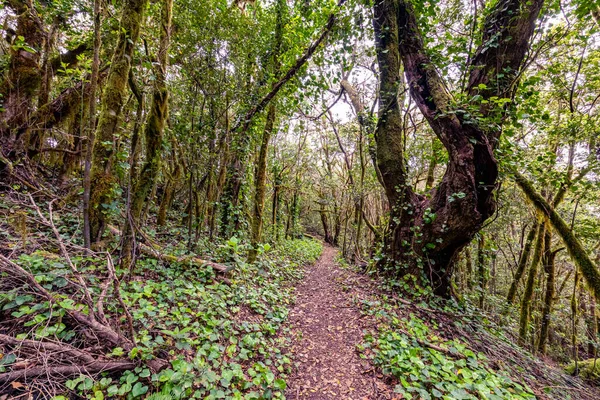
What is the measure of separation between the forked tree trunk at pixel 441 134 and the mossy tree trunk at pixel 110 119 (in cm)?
470

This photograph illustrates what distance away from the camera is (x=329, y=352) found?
3357mm

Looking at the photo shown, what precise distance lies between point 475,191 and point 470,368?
2.85 meters

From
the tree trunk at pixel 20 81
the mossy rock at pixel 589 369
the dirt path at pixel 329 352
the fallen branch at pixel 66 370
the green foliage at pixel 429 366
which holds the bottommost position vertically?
the mossy rock at pixel 589 369

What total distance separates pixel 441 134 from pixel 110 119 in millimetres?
5834

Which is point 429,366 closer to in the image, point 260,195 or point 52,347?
point 52,347

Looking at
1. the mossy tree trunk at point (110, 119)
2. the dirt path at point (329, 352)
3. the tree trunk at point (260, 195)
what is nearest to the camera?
the dirt path at point (329, 352)

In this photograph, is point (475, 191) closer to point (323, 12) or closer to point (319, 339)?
point (319, 339)

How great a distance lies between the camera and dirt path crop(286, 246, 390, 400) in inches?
105

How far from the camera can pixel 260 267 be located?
5.60 metres

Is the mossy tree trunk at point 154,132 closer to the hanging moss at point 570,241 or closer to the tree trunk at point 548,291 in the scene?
the hanging moss at point 570,241

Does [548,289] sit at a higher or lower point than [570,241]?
lower

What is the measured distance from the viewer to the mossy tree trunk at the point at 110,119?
3.27m

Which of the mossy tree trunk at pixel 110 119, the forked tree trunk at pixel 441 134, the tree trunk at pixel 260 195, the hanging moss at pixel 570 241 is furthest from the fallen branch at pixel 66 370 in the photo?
the hanging moss at pixel 570 241

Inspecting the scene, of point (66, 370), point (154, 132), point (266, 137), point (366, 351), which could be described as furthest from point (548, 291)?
point (154, 132)
